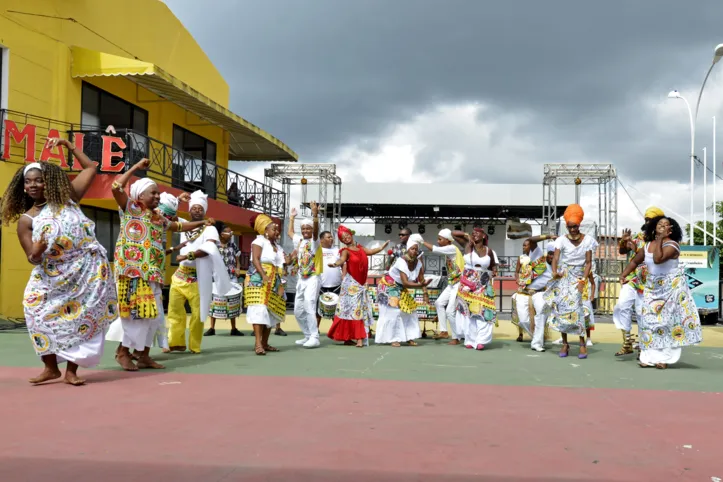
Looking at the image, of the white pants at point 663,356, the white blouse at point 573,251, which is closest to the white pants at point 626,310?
the white blouse at point 573,251

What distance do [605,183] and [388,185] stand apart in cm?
1304

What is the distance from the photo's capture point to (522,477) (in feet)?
10.6

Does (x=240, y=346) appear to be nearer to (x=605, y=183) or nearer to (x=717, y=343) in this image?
(x=717, y=343)

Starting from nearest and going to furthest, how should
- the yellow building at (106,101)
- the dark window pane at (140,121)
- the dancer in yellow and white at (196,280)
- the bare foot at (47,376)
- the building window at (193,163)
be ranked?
the bare foot at (47,376), the dancer in yellow and white at (196,280), the yellow building at (106,101), the dark window pane at (140,121), the building window at (193,163)

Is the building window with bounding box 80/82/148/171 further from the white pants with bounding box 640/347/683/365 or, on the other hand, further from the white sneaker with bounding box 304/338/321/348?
the white pants with bounding box 640/347/683/365

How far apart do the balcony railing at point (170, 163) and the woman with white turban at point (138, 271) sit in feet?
24.3

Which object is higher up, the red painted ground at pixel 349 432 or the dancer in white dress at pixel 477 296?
the dancer in white dress at pixel 477 296

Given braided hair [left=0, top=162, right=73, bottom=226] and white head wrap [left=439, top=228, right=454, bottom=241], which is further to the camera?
white head wrap [left=439, top=228, right=454, bottom=241]

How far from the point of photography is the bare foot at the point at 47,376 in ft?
18.7

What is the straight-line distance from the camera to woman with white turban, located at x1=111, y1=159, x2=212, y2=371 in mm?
6656

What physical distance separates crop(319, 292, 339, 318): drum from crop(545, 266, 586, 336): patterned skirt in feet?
10.4

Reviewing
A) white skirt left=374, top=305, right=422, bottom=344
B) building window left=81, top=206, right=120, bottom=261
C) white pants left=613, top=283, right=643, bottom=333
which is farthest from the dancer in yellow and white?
building window left=81, top=206, right=120, bottom=261

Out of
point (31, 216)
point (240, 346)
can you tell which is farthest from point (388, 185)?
point (31, 216)

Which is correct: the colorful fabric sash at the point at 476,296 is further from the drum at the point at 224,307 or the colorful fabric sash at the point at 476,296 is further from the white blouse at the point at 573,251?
the drum at the point at 224,307
